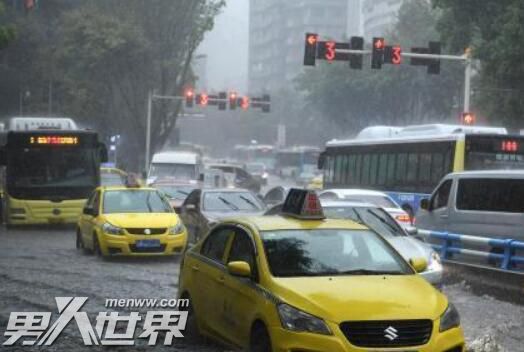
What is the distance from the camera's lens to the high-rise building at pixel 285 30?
15650 centimetres

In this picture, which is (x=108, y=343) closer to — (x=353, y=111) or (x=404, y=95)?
(x=404, y=95)

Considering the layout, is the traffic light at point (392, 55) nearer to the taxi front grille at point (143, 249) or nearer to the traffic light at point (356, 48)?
the traffic light at point (356, 48)

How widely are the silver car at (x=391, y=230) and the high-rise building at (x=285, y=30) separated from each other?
13028 centimetres

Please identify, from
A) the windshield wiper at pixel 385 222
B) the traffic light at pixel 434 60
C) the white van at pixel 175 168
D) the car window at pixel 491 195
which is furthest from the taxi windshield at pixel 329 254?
the white van at pixel 175 168

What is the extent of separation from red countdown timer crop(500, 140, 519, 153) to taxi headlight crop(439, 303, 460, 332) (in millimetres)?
16802

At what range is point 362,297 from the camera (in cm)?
743

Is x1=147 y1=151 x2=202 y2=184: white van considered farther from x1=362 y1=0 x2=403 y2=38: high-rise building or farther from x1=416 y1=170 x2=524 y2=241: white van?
x1=362 y1=0 x2=403 y2=38: high-rise building

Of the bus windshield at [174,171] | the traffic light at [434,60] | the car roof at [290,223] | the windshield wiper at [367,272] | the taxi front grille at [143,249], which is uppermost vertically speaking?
the traffic light at [434,60]

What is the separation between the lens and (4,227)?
26703 millimetres

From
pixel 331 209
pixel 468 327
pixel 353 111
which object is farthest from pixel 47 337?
pixel 353 111

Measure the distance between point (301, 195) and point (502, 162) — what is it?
15.8 meters

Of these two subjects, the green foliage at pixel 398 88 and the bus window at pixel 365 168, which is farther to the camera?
the green foliage at pixel 398 88

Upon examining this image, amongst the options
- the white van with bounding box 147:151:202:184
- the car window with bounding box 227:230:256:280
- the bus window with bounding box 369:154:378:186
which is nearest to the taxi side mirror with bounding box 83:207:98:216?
the car window with bounding box 227:230:256:280

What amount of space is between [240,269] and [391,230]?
20.5 ft
